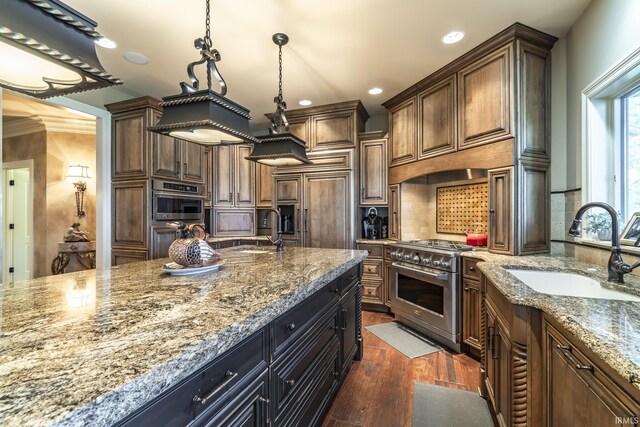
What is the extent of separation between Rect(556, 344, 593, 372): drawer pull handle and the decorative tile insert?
2.10 meters

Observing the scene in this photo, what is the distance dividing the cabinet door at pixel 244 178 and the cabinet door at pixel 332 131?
121 centimetres

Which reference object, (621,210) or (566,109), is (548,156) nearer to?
(566,109)

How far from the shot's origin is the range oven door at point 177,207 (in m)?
3.44

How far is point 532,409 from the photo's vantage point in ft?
4.00

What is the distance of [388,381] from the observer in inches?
87.7

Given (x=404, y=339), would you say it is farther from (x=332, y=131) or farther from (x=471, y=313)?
(x=332, y=131)

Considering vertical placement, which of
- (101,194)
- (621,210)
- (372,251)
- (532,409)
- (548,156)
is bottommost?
(532,409)

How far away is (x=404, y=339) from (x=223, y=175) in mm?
3409

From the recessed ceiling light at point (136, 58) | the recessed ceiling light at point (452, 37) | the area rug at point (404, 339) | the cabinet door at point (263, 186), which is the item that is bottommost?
the area rug at point (404, 339)

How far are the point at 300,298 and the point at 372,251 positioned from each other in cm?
262

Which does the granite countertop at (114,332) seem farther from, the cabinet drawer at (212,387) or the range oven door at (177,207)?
the range oven door at (177,207)

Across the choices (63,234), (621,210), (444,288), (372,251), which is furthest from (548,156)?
(63,234)

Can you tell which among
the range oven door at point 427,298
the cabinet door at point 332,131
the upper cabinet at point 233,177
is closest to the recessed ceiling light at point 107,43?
the upper cabinet at point 233,177

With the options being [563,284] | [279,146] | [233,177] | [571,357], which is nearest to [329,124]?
[233,177]
